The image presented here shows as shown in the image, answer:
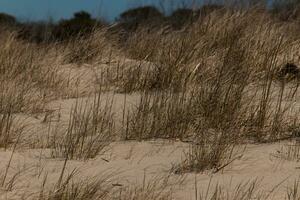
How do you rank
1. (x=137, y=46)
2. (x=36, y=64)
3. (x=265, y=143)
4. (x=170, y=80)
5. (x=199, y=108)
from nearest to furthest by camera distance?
(x=265, y=143), (x=199, y=108), (x=170, y=80), (x=36, y=64), (x=137, y=46)

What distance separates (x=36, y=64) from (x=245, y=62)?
228 cm

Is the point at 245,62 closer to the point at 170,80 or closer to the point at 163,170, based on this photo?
the point at 170,80

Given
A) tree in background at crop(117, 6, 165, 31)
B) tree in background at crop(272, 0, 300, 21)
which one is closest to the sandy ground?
tree in background at crop(272, 0, 300, 21)

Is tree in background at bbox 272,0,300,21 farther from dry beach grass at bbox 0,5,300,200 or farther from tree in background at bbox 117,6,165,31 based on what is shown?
tree in background at bbox 117,6,165,31

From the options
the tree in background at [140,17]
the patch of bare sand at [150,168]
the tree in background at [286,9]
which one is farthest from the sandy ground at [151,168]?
the tree in background at [140,17]

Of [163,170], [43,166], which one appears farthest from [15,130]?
[163,170]

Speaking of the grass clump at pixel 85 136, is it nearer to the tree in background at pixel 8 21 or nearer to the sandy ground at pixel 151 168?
the sandy ground at pixel 151 168

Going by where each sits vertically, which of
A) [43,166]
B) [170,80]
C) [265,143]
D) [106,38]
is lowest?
[43,166]

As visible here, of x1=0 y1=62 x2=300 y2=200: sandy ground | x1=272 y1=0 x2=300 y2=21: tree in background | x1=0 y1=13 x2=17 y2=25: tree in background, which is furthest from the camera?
x1=0 y1=13 x2=17 y2=25: tree in background

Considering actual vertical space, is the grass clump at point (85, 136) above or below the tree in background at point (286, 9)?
below

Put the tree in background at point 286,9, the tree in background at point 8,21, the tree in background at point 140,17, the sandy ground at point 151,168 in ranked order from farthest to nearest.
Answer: the tree in background at point 8,21 → the tree in background at point 140,17 → the tree in background at point 286,9 → the sandy ground at point 151,168

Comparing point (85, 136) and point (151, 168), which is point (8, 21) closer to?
point (85, 136)

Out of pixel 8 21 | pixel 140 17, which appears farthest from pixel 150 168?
pixel 8 21

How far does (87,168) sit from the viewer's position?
141 inches
